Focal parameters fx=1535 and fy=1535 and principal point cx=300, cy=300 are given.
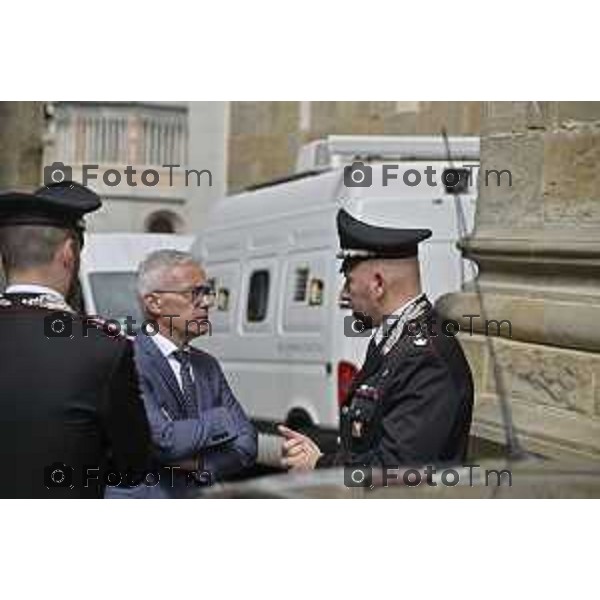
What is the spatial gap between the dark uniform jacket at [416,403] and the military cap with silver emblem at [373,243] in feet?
0.39

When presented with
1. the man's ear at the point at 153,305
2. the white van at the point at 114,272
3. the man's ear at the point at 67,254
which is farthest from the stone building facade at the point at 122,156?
the man's ear at the point at 67,254

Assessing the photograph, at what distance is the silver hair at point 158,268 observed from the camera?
3.30 metres

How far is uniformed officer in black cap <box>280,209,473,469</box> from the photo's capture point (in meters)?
3.06

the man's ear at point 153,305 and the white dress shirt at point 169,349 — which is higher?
the man's ear at point 153,305

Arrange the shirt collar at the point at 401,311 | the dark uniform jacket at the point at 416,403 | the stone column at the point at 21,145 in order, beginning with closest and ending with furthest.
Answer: the dark uniform jacket at the point at 416,403, the shirt collar at the point at 401,311, the stone column at the point at 21,145

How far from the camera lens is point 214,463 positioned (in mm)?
3232

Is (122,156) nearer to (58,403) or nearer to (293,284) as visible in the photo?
(293,284)

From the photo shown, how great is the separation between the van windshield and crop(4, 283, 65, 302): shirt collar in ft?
13.7

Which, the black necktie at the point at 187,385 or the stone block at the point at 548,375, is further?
the stone block at the point at 548,375

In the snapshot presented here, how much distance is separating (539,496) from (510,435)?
857mm

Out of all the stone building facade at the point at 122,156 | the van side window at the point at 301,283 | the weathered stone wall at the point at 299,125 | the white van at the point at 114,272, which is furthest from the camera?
the white van at the point at 114,272

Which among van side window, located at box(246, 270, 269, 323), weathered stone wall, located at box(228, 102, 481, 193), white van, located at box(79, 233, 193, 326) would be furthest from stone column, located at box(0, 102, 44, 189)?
van side window, located at box(246, 270, 269, 323)

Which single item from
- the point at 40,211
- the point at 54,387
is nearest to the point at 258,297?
the point at 40,211

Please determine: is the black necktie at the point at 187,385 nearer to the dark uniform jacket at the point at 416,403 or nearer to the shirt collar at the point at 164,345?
the shirt collar at the point at 164,345
